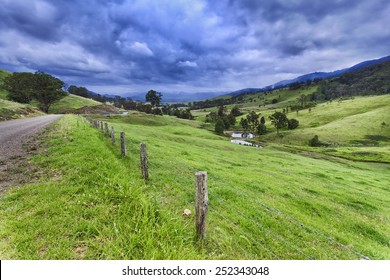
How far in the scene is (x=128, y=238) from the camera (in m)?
5.53

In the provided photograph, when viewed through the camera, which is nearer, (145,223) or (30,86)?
(145,223)

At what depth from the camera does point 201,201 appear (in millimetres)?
6109

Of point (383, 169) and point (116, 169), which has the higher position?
point (116, 169)

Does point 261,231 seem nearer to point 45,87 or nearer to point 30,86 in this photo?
point 45,87

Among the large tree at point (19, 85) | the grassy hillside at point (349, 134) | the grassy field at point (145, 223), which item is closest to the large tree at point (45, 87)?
the large tree at point (19, 85)

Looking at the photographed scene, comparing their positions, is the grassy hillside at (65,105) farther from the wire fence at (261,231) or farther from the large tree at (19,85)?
the wire fence at (261,231)

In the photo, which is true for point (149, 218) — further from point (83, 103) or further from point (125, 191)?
point (83, 103)

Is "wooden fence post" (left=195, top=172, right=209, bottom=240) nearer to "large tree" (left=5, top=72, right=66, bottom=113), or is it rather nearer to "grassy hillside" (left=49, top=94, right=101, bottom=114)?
"large tree" (left=5, top=72, right=66, bottom=113)

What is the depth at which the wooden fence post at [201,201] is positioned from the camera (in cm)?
600

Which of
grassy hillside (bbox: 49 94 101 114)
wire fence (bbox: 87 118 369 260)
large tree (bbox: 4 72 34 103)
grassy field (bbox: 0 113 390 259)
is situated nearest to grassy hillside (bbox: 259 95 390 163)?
grassy field (bbox: 0 113 390 259)

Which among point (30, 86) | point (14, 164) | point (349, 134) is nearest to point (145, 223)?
point (14, 164)

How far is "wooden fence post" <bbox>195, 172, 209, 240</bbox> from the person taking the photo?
6.00m
